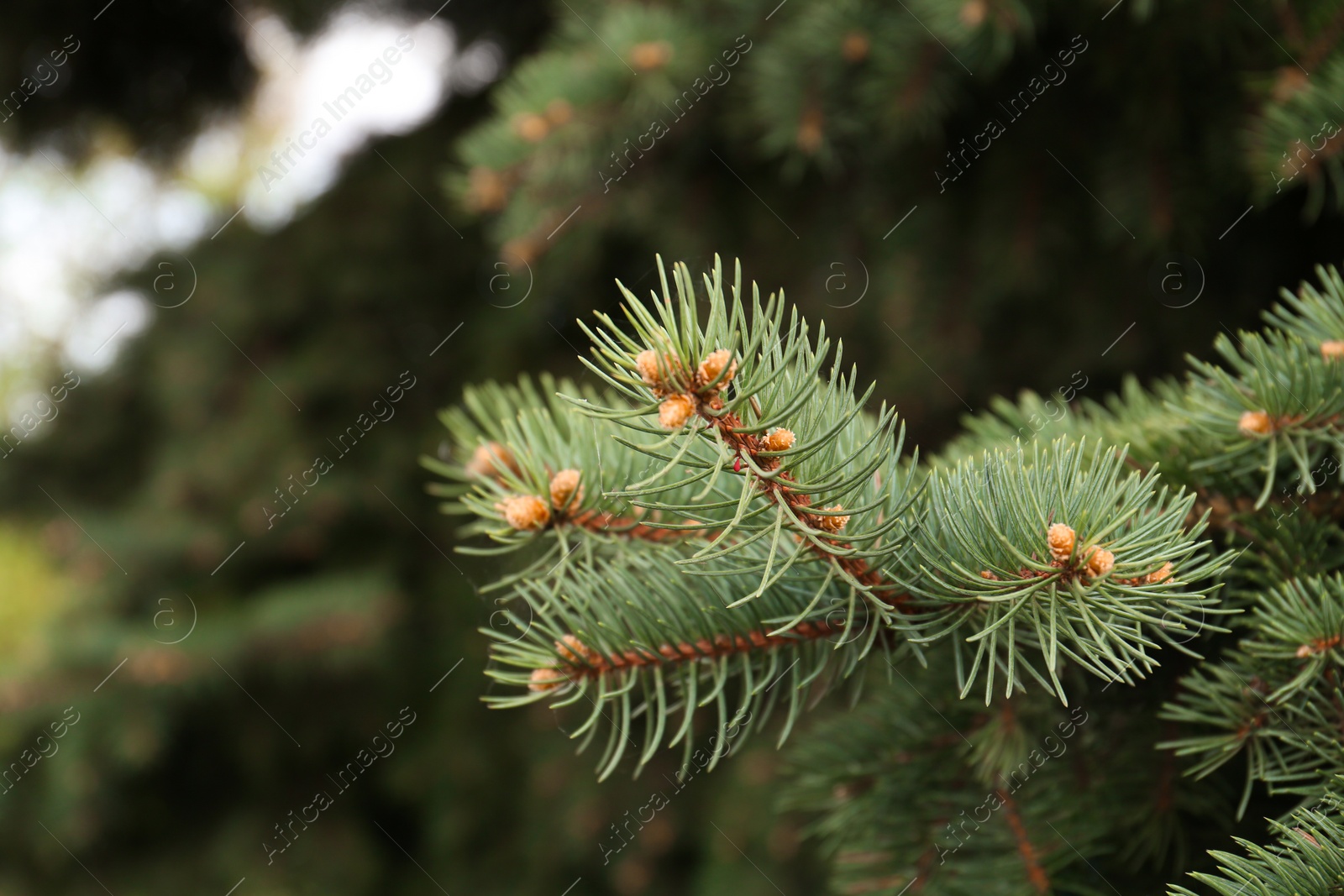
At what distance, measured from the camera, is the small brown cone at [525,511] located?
447 millimetres

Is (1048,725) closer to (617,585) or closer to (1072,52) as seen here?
(617,585)

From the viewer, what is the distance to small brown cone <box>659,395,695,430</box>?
0.33 meters

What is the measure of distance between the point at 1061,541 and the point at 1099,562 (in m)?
0.02

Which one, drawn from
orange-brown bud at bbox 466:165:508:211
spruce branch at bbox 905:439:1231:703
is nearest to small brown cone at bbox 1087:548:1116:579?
spruce branch at bbox 905:439:1231:703

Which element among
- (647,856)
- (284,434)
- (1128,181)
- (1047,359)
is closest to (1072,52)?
(1128,181)

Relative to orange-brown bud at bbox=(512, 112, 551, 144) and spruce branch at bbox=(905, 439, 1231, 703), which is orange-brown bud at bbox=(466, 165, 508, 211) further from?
spruce branch at bbox=(905, 439, 1231, 703)

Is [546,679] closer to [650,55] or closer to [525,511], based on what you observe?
[525,511]

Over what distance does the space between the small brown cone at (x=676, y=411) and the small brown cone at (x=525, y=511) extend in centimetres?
14

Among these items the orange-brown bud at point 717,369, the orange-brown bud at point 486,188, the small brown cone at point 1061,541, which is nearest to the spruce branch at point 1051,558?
A: the small brown cone at point 1061,541

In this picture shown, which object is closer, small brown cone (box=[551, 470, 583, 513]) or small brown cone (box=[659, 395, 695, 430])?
small brown cone (box=[659, 395, 695, 430])

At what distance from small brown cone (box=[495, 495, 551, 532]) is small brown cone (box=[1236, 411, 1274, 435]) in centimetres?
40

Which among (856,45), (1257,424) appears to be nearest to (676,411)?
(1257,424)

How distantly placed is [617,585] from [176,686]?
1.51 m

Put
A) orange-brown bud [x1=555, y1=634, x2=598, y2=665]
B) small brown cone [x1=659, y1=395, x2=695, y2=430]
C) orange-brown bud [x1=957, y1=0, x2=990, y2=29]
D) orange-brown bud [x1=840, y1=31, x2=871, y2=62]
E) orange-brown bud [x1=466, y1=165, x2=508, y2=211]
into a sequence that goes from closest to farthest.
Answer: small brown cone [x1=659, y1=395, x2=695, y2=430] < orange-brown bud [x1=555, y1=634, x2=598, y2=665] < orange-brown bud [x1=957, y1=0, x2=990, y2=29] < orange-brown bud [x1=840, y1=31, x2=871, y2=62] < orange-brown bud [x1=466, y1=165, x2=508, y2=211]
